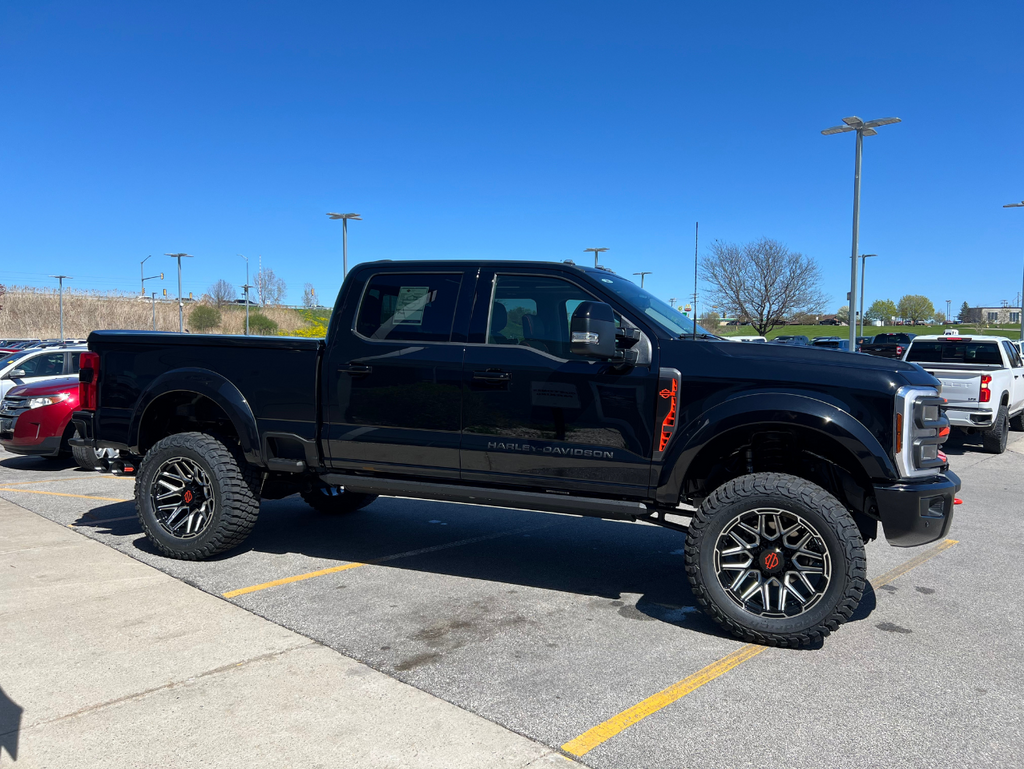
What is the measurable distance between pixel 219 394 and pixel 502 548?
2.42 m

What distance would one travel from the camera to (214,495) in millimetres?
5363

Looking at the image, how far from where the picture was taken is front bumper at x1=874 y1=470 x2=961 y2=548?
12.9 ft

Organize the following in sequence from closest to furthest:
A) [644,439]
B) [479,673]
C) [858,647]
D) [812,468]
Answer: [479,673] → [858,647] → [644,439] → [812,468]

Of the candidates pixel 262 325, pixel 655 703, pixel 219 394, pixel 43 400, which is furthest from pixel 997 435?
pixel 262 325

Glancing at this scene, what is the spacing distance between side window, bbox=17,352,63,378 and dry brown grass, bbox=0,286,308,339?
2398 inches

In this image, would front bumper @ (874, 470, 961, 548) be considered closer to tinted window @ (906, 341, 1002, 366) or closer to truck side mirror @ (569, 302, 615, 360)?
truck side mirror @ (569, 302, 615, 360)

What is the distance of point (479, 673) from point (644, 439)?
158cm

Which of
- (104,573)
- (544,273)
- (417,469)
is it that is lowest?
(104,573)

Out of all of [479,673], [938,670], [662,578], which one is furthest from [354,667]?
[938,670]

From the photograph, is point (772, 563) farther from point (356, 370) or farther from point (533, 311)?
point (356, 370)

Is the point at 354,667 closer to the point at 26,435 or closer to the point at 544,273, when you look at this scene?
the point at 544,273

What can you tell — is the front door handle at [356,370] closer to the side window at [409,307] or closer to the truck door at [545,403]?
the side window at [409,307]

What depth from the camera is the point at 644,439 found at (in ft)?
14.3

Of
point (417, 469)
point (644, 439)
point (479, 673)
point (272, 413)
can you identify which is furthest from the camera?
point (272, 413)
